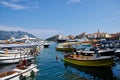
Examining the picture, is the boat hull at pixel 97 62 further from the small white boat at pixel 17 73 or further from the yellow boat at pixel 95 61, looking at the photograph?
the small white boat at pixel 17 73

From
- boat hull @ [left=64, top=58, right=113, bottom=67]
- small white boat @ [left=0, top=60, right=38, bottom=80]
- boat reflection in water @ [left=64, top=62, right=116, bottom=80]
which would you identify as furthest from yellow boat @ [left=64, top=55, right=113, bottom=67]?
small white boat @ [left=0, top=60, right=38, bottom=80]

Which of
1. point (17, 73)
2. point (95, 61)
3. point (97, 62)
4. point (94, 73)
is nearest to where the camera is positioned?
point (17, 73)

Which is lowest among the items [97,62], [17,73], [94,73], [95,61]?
[94,73]

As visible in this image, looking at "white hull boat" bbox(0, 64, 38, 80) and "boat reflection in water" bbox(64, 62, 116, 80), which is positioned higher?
"white hull boat" bbox(0, 64, 38, 80)

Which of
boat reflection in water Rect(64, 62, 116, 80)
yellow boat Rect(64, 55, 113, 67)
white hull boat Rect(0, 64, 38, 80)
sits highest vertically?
yellow boat Rect(64, 55, 113, 67)

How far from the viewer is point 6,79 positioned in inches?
849

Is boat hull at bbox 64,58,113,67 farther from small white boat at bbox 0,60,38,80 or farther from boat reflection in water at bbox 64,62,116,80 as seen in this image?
small white boat at bbox 0,60,38,80

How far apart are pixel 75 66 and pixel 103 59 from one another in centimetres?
668

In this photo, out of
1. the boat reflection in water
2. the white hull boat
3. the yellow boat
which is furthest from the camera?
the yellow boat

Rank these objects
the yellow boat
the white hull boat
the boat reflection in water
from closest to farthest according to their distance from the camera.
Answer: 1. the white hull boat
2. the boat reflection in water
3. the yellow boat

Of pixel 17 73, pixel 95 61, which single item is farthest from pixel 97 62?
pixel 17 73

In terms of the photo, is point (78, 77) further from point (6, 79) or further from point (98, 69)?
point (6, 79)

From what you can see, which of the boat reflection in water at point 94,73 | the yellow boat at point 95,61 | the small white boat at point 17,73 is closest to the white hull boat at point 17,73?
the small white boat at point 17,73

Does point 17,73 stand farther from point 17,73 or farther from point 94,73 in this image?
point 94,73
